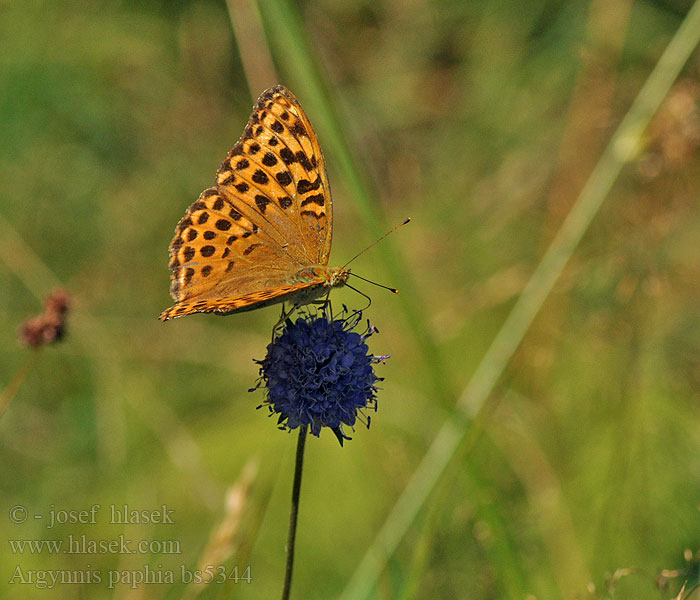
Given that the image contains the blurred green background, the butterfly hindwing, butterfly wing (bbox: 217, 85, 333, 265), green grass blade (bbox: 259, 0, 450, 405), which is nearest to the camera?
the butterfly hindwing

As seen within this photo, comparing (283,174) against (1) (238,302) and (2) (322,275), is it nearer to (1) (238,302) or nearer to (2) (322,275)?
(2) (322,275)

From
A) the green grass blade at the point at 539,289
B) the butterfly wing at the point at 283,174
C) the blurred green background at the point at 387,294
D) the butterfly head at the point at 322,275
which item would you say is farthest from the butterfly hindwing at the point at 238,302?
the green grass blade at the point at 539,289

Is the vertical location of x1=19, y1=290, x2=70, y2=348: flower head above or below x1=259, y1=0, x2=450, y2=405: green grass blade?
below

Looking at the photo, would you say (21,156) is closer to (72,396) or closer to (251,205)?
(72,396)

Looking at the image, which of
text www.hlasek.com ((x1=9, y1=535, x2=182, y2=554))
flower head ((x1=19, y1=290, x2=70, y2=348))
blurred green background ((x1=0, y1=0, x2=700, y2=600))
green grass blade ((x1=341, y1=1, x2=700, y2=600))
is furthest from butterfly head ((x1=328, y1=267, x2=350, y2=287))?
text www.hlasek.com ((x1=9, y1=535, x2=182, y2=554))

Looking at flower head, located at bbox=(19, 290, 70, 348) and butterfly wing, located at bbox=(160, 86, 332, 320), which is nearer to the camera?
flower head, located at bbox=(19, 290, 70, 348)

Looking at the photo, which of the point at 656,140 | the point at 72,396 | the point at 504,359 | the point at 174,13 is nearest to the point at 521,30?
the point at 656,140

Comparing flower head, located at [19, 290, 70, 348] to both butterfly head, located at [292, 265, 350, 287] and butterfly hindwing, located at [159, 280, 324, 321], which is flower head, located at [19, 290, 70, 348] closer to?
butterfly hindwing, located at [159, 280, 324, 321]
